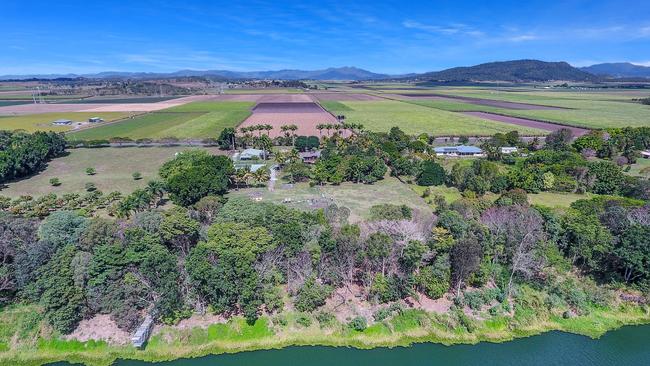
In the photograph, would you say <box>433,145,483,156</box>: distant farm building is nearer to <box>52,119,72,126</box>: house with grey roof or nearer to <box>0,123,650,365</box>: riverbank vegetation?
<box>0,123,650,365</box>: riverbank vegetation

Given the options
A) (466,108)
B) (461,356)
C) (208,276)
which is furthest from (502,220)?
(466,108)

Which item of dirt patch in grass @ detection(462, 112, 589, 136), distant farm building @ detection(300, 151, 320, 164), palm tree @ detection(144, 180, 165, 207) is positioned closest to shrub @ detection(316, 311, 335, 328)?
palm tree @ detection(144, 180, 165, 207)

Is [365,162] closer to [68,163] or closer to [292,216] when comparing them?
[292,216]

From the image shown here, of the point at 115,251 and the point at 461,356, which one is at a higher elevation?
the point at 115,251

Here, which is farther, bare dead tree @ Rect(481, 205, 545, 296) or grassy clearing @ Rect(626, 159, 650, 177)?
grassy clearing @ Rect(626, 159, 650, 177)

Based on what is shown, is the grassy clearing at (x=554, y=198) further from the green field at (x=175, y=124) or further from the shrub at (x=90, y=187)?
the green field at (x=175, y=124)

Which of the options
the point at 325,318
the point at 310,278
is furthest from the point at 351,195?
the point at 325,318
